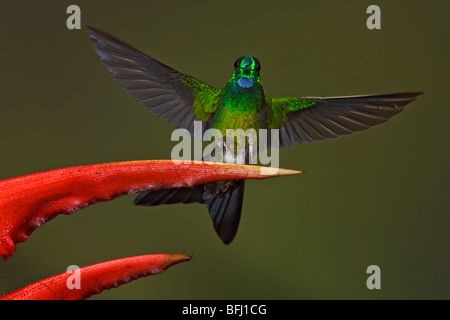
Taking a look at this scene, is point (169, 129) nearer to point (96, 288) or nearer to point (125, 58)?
point (125, 58)

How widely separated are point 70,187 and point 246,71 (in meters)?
0.38

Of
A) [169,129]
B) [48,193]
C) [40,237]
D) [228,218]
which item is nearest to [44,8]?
[169,129]

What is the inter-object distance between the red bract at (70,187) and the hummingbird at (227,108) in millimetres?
229

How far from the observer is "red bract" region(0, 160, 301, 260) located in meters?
0.32

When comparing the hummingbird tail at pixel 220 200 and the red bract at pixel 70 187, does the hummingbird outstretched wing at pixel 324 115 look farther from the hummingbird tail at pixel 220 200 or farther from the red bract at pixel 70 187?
the red bract at pixel 70 187

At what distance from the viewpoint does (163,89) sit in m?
0.72

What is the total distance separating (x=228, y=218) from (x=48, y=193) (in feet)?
1.17

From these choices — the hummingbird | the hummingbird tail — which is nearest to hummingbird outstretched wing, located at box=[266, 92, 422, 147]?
the hummingbird

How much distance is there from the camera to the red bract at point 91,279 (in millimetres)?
325

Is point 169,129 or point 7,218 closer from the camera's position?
point 7,218

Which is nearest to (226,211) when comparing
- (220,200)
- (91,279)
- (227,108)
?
(220,200)

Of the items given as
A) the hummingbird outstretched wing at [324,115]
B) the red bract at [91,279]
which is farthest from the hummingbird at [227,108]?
the red bract at [91,279]

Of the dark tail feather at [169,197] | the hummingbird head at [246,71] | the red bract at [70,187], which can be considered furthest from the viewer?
the hummingbird head at [246,71]

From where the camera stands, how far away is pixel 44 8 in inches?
44.8
